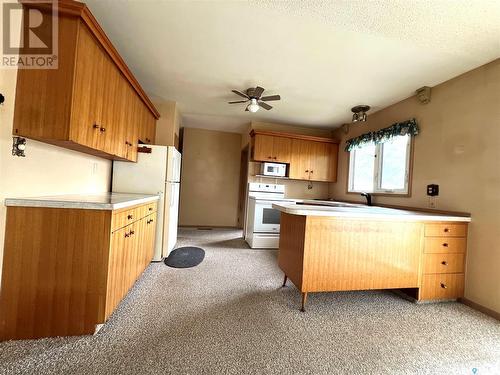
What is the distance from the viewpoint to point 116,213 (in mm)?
1470

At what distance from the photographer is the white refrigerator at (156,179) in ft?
8.90

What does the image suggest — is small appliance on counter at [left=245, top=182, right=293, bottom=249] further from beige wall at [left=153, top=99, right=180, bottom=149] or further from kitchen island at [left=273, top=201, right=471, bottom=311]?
beige wall at [left=153, top=99, right=180, bottom=149]

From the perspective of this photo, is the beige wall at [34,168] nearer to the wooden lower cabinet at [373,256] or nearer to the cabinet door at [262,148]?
the wooden lower cabinet at [373,256]

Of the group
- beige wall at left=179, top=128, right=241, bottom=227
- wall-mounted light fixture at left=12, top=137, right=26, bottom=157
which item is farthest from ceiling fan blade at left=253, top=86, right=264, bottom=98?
beige wall at left=179, top=128, right=241, bottom=227

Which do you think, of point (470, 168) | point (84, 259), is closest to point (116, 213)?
point (84, 259)

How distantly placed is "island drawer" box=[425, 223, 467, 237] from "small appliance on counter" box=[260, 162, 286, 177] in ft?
8.10

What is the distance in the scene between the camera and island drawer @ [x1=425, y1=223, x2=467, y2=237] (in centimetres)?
206

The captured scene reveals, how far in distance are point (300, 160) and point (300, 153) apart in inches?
5.5

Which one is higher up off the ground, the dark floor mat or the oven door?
the oven door

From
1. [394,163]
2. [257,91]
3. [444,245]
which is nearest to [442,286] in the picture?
[444,245]

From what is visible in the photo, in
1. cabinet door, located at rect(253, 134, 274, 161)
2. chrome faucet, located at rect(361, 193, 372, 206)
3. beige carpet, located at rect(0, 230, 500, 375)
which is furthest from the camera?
cabinet door, located at rect(253, 134, 274, 161)

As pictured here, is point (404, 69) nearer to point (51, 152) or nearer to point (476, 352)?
point (476, 352)

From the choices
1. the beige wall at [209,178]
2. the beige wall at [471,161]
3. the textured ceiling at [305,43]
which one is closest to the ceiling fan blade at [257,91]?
the textured ceiling at [305,43]

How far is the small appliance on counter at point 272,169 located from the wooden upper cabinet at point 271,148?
0.28ft
